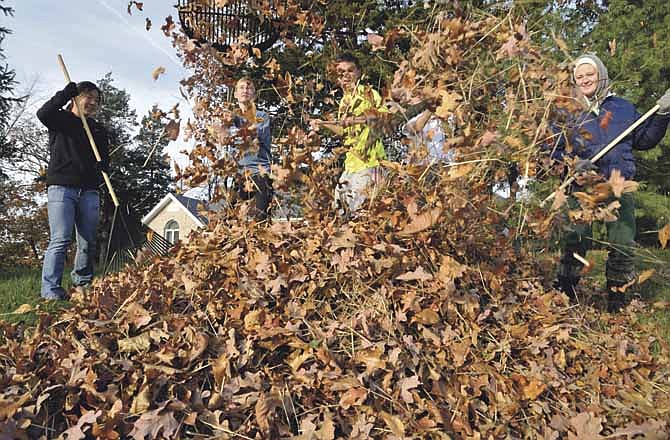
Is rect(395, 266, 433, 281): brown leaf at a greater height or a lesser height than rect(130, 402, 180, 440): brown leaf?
greater

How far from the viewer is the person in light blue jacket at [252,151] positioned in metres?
2.57

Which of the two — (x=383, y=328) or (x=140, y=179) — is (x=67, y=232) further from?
(x=140, y=179)

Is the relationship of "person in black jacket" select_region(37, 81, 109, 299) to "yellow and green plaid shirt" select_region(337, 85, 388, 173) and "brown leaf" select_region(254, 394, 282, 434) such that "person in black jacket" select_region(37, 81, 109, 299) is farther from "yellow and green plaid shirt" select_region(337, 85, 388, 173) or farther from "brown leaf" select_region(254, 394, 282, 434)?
"brown leaf" select_region(254, 394, 282, 434)

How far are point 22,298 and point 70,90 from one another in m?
1.66

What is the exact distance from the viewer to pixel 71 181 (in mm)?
3246

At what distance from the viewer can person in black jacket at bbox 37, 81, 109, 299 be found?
10.4ft

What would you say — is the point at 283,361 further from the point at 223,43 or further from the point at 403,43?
the point at 403,43

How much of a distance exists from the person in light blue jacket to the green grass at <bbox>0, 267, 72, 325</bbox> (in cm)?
146

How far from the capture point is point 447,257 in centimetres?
224

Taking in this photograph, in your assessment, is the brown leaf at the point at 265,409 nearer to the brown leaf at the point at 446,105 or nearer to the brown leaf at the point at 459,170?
the brown leaf at the point at 459,170

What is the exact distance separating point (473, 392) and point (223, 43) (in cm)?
286

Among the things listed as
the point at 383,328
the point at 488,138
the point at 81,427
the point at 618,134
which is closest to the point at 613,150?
the point at 618,134

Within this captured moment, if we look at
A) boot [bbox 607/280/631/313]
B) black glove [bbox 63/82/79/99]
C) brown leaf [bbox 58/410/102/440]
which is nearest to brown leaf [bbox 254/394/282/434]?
brown leaf [bbox 58/410/102/440]

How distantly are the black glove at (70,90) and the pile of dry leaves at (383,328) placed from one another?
1.30 m
